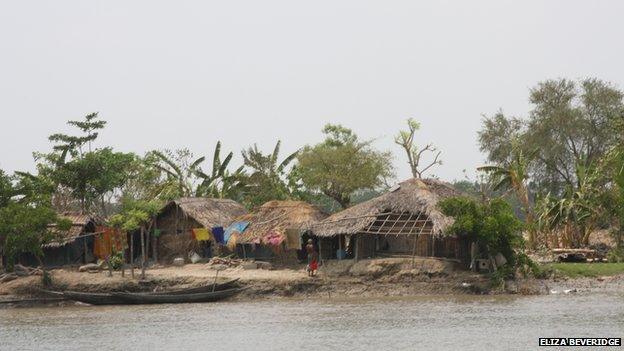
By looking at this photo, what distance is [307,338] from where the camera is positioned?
69.5ft

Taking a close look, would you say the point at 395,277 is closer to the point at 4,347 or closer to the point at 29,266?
the point at 4,347

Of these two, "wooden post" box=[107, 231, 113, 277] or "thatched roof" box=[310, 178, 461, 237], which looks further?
"wooden post" box=[107, 231, 113, 277]

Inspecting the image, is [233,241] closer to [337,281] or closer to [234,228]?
[234,228]

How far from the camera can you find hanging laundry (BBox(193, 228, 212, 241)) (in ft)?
120

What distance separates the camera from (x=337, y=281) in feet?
102

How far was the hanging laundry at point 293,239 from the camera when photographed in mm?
33688

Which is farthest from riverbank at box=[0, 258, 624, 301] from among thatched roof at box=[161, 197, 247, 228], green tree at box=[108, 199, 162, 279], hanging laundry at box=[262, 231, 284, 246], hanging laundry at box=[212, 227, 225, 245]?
thatched roof at box=[161, 197, 247, 228]

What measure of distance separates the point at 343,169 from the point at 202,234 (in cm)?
1158

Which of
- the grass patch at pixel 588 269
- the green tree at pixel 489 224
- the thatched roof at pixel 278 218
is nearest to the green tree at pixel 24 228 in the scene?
the thatched roof at pixel 278 218

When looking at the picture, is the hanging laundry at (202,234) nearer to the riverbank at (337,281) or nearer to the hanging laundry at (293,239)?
the riverbank at (337,281)

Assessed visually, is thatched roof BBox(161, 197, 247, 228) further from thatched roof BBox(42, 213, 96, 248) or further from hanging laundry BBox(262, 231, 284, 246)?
thatched roof BBox(42, 213, 96, 248)

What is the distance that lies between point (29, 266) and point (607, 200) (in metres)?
22.9

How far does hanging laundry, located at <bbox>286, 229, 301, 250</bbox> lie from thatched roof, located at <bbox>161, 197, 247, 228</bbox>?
4.03 m

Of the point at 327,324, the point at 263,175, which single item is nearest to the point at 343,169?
the point at 263,175
